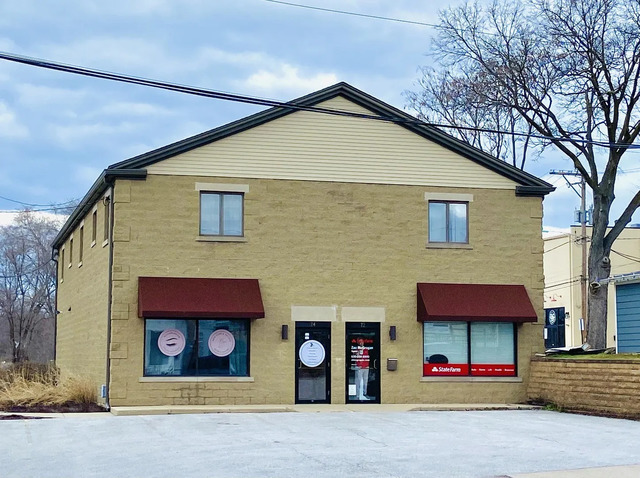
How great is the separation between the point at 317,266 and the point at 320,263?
12 centimetres

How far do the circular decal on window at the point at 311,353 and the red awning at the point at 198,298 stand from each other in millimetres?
1802

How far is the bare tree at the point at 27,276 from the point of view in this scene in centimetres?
6931

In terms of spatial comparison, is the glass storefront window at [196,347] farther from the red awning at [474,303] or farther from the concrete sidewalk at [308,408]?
the red awning at [474,303]

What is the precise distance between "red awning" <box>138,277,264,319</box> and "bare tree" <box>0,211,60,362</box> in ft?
151

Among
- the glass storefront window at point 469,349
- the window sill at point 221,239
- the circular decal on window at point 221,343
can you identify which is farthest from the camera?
the glass storefront window at point 469,349

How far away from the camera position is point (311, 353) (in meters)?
25.7

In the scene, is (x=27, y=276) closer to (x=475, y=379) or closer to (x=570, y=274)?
(x=570, y=274)

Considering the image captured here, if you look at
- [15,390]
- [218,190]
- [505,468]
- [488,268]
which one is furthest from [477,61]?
[505,468]

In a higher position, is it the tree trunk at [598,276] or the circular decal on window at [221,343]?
the tree trunk at [598,276]

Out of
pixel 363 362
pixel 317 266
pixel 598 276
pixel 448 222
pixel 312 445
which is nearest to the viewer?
pixel 312 445

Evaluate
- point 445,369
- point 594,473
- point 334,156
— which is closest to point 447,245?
point 445,369

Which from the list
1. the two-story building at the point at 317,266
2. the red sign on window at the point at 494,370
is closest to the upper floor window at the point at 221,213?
the two-story building at the point at 317,266

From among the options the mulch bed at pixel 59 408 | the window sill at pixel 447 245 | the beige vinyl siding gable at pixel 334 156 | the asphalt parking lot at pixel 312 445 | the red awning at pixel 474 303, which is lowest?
the asphalt parking lot at pixel 312 445

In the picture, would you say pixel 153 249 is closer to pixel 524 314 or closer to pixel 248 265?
pixel 248 265
